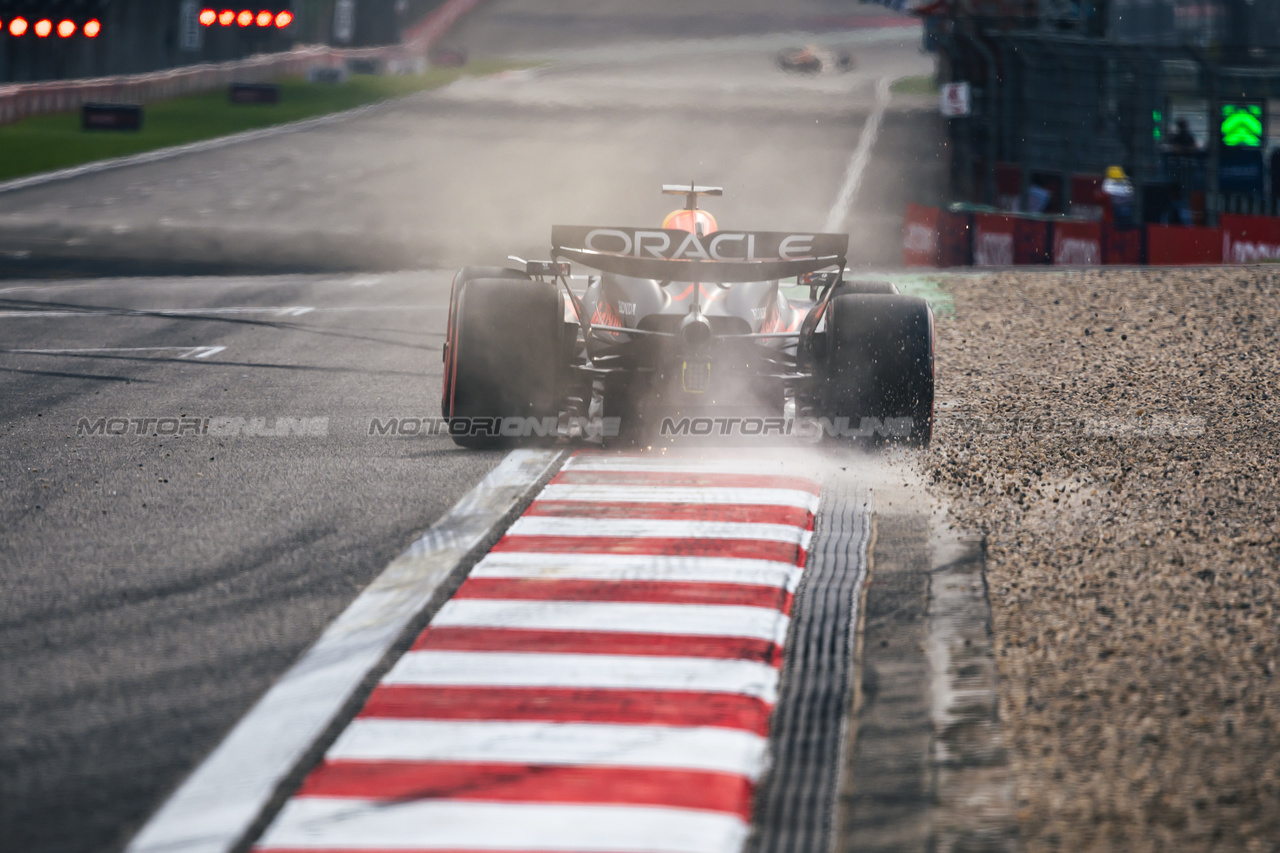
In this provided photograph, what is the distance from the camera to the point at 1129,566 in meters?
6.16

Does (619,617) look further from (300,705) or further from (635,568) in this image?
(300,705)

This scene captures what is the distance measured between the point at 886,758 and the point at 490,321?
439cm

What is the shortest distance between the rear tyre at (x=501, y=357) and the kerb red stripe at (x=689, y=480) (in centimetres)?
64

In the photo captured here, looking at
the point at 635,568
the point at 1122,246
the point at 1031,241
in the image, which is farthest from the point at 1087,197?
the point at 635,568

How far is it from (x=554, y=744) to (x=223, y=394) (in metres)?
6.55

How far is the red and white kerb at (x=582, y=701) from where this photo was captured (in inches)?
158

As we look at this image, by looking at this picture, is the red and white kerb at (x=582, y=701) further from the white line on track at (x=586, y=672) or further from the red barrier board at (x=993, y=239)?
the red barrier board at (x=993, y=239)

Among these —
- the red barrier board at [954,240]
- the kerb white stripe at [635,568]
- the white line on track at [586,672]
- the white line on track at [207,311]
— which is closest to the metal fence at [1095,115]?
the red barrier board at [954,240]

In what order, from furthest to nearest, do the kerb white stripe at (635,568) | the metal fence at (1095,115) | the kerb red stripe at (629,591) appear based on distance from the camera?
the metal fence at (1095,115), the kerb white stripe at (635,568), the kerb red stripe at (629,591)

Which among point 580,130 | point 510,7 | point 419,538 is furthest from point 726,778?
point 510,7

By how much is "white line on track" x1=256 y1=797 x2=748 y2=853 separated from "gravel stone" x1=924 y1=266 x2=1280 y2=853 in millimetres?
955

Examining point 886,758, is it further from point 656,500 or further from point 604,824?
point 656,500

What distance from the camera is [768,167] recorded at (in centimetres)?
3538

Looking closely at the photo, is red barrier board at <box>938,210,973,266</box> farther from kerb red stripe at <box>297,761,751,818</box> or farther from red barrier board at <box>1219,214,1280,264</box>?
kerb red stripe at <box>297,761,751,818</box>
